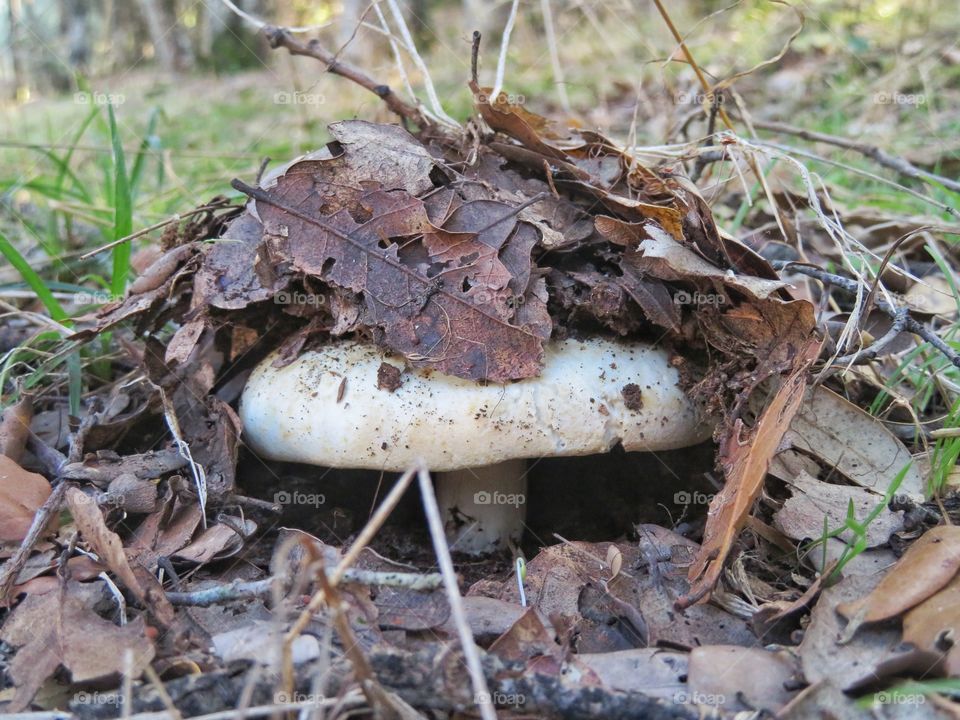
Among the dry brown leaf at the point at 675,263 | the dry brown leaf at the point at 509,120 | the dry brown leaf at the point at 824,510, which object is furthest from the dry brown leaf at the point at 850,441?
the dry brown leaf at the point at 509,120

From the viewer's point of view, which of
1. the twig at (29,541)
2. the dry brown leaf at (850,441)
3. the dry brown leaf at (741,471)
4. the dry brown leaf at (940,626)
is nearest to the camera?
the dry brown leaf at (940,626)

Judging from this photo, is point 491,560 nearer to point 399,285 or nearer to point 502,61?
point 399,285

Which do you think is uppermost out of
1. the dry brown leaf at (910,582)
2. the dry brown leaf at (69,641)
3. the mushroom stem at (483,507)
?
the dry brown leaf at (69,641)

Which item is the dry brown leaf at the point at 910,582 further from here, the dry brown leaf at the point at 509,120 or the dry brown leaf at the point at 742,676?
the dry brown leaf at the point at 509,120

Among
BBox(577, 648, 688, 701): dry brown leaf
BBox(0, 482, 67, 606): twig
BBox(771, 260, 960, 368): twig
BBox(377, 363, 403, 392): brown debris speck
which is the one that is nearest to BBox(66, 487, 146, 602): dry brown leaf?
BBox(0, 482, 67, 606): twig

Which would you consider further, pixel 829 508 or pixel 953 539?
pixel 829 508

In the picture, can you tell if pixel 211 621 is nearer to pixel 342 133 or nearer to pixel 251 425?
pixel 251 425

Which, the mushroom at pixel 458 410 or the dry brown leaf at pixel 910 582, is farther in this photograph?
the mushroom at pixel 458 410

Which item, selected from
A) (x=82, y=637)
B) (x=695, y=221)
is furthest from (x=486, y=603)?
(x=695, y=221)
